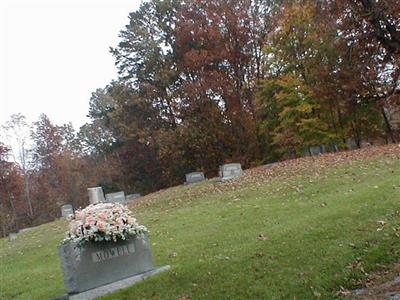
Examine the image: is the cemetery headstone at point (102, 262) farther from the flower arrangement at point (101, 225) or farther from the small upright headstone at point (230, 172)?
the small upright headstone at point (230, 172)

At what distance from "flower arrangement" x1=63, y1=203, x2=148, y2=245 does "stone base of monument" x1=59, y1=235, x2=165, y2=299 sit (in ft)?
Result: 0.44

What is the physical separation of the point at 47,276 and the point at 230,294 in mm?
5401

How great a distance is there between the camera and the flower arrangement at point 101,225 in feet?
24.6

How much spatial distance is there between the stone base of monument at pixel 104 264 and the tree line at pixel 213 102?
43.2 ft

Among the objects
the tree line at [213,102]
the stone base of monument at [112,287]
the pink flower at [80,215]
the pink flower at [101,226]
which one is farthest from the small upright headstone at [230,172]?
the pink flower at [101,226]

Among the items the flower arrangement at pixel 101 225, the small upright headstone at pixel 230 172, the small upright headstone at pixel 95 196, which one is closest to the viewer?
the flower arrangement at pixel 101 225

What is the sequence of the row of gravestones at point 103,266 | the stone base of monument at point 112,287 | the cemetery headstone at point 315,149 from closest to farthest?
the stone base of monument at point 112,287 < the row of gravestones at point 103,266 < the cemetery headstone at point 315,149

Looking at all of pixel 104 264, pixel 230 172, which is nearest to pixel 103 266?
pixel 104 264

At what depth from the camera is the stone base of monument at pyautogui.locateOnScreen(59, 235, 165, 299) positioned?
731cm

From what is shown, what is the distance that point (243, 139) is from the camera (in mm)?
31875

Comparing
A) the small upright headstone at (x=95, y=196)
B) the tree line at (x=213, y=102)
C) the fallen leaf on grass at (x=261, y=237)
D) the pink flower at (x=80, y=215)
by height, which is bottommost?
the fallen leaf on grass at (x=261, y=237)

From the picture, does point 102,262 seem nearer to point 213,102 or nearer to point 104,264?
point 104,264

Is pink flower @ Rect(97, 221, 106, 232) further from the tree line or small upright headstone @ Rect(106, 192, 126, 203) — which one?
small upright headstone @ Rect(106, 192, 126, 203)

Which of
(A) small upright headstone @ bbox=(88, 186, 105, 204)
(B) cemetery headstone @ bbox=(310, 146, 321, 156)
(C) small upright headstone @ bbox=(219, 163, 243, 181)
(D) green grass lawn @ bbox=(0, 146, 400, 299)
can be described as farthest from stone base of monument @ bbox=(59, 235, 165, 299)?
(B) cemetery headstone @ bbox=(310, 146, 321, 156)
